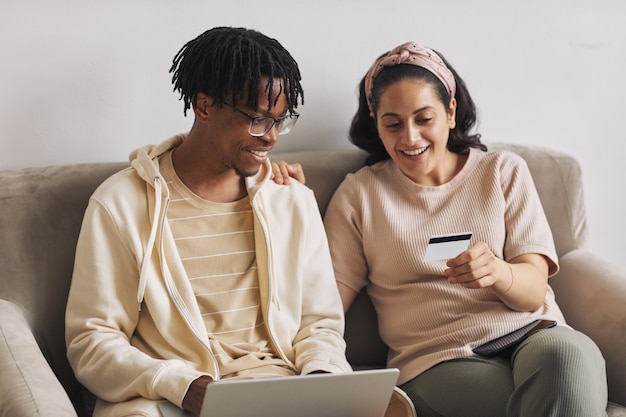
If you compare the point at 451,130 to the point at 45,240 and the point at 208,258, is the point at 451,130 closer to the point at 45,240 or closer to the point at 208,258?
the point at 208,258

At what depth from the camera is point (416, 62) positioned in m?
2.02

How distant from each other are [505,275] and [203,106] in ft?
2.45

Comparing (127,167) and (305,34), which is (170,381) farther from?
(305,34)

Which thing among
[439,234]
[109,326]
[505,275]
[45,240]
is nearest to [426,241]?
[439,234]

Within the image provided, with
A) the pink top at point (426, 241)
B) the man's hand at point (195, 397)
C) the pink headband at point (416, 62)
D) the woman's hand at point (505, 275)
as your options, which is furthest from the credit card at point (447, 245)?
the man's hand at point (195, 397)

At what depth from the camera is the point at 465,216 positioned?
2.06 m

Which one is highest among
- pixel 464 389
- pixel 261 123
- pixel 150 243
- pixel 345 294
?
pixel 261 123

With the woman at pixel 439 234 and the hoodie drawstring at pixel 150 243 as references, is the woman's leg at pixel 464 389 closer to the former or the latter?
the woman at pixel 439 234

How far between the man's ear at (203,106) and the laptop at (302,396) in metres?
0.60

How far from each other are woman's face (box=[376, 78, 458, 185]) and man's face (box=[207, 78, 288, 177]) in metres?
0.32

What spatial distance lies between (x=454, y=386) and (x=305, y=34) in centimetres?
98

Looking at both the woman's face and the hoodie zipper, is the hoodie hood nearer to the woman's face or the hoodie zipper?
the hoodie zipper

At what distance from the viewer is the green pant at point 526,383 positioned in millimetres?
1685

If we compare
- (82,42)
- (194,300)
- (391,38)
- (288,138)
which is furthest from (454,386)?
(82,42)
